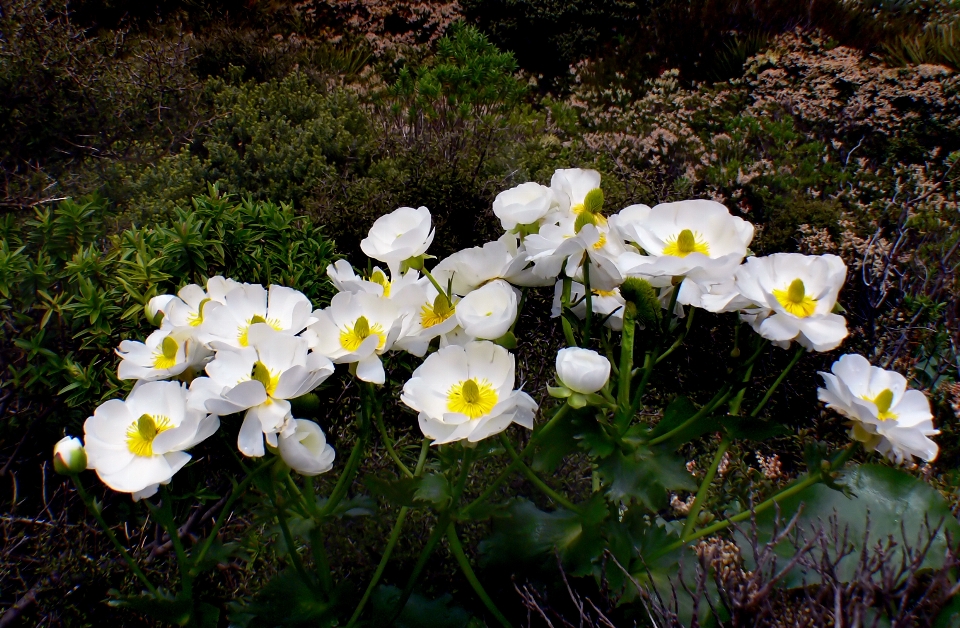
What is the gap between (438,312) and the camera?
3.48 feet

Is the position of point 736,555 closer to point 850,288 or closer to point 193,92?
point 850,288

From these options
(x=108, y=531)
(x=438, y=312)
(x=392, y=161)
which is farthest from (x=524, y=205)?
(x=392, y=161)

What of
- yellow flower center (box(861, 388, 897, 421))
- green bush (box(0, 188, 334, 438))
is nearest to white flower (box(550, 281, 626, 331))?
yellow flower center (box(861, 388, 897, 421))

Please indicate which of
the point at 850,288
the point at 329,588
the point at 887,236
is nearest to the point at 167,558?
the point at 329,588

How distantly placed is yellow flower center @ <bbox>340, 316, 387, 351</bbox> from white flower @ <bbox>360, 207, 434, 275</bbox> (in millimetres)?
151

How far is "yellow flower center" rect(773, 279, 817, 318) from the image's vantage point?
0.96m

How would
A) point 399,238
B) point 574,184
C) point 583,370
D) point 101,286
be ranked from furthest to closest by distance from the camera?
1. point 101,286
2. point 574,184
3. point 399,238
4. point 583,370

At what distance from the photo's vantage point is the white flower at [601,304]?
116 cm

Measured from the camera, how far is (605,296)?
1180 millimetres

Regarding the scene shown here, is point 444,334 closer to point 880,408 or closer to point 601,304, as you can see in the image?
point 601,304

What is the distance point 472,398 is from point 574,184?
19.1 inches

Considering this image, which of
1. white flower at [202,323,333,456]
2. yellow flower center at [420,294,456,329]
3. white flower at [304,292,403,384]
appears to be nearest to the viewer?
white flower at [202,323,333,456]

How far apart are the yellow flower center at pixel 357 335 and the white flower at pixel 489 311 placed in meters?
0.13

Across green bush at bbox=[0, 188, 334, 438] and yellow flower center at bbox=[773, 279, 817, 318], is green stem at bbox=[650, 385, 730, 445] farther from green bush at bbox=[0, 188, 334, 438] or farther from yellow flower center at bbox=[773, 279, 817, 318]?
green bush at bbox=[0, 188, 334, 438]
